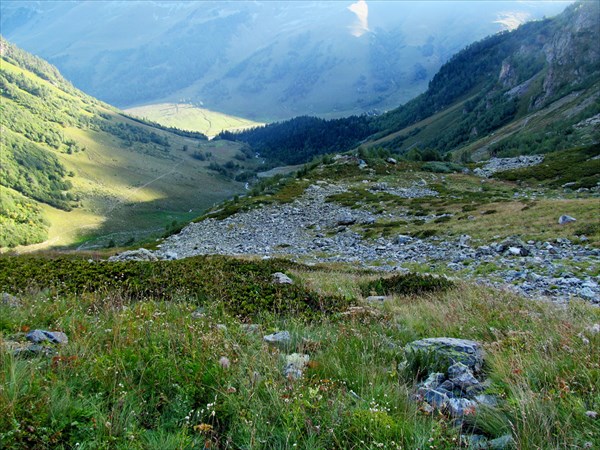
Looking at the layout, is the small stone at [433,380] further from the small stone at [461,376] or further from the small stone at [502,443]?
the small stone at [502,443]

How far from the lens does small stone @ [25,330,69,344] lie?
19.1 ft

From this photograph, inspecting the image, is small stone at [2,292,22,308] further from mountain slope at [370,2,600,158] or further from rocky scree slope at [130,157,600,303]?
mountain slope at [370,2,600,158]

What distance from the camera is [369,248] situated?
27.4 meters

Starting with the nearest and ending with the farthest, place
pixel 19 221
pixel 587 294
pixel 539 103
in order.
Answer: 1. pixel 587 294
2. pixel 539 103
3. pixel 19 221

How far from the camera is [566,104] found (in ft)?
363

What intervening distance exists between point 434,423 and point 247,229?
3764cm

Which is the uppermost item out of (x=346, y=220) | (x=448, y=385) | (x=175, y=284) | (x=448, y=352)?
(x=346, y=220)

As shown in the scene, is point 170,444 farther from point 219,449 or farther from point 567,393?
point 567,393

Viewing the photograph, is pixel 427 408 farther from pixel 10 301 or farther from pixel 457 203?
pixel 457 203

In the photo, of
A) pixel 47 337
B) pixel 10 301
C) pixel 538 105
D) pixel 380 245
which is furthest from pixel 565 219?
pixel 538 105

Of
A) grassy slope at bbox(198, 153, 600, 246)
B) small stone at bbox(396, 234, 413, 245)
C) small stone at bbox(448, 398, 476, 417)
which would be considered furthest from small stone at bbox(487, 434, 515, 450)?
small stone at bbox(396, 234, 413, 245)

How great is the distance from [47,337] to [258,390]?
3.82m

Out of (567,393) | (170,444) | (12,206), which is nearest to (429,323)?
(567,393)

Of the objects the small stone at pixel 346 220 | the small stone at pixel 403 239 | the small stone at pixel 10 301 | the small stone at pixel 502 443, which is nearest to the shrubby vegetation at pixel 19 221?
the small stone at pixel 346 220
